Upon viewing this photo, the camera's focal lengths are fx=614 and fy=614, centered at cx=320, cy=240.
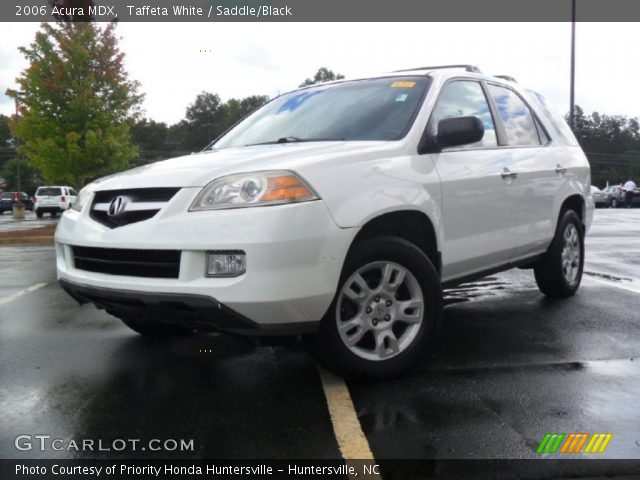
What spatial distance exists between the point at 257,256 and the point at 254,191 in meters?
0.36

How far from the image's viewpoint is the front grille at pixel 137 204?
325 cm

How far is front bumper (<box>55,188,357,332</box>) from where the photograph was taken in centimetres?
296

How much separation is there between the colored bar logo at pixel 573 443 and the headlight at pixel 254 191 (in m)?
1.55

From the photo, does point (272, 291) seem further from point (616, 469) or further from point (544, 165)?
point (544, 165)

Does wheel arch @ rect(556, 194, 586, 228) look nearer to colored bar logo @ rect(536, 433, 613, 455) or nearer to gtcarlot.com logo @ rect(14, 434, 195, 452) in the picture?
colored bar logo @ rect(536, 433, 613, 455)

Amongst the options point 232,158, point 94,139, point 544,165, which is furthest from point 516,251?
point 94,139

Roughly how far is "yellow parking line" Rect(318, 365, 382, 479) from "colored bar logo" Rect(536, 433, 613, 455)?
0.75 metres

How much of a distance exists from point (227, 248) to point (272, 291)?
303 mm

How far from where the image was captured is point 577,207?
230 inches

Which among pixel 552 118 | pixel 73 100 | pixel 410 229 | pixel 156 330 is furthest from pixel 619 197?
pixel 156 330

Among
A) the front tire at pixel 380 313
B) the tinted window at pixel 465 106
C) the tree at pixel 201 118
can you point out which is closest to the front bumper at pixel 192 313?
the front tire at pixel 380 313

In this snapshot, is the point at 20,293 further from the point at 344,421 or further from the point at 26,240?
the point at 26,240

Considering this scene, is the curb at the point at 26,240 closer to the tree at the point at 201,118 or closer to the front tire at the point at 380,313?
the front tire at the point at 380,313

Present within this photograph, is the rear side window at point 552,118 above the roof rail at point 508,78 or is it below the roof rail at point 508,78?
below
